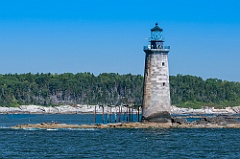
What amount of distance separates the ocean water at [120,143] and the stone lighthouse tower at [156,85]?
205 cm

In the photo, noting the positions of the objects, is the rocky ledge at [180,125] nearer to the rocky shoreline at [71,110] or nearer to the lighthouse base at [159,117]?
the lighthouse base at [159,117]

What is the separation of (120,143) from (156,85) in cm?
1365

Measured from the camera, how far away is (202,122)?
78688mm

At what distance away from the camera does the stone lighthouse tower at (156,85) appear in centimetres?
7400

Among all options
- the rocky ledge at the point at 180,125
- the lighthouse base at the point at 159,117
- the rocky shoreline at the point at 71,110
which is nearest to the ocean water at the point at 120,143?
the lighthouse base at the point at 159,117

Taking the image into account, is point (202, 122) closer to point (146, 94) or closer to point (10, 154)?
point (146, 94)

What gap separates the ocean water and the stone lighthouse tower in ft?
6.72

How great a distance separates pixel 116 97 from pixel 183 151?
143804 mm

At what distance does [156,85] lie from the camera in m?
74.0

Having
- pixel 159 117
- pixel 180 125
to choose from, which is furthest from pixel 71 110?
pixel 159 117

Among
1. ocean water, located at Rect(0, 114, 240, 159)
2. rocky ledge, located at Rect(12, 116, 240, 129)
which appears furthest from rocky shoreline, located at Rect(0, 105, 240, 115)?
ocean water, located at Rect(0, 114, 240, 159)

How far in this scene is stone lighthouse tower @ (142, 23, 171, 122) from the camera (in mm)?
74000

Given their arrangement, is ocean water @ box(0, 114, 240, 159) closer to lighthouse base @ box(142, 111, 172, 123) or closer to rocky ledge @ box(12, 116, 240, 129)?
lighthouse base @ box(142, 111, 172, 123)

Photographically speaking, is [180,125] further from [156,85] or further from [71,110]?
[71,110]
